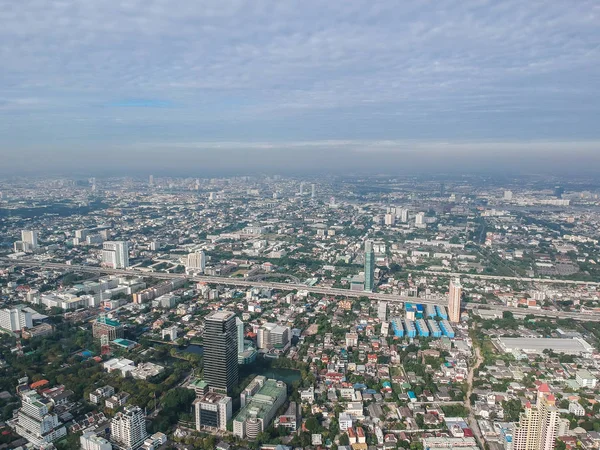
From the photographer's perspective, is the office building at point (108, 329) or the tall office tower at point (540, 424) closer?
the tall office tower at point (540, 424)

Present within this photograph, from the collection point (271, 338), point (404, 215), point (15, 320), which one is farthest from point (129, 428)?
point (404, 215)

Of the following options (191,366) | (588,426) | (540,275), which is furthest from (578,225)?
(191,366)

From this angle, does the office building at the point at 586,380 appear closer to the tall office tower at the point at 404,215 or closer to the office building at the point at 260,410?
the office building at the point at 260,410

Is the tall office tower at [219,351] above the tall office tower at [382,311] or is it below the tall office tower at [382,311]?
above

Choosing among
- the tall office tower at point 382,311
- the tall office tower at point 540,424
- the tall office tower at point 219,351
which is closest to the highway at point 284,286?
the tall office tower at point 382,311

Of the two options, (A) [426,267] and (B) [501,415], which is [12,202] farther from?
(B) [501,415]

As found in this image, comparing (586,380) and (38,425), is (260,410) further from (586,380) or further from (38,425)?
(586,380)
